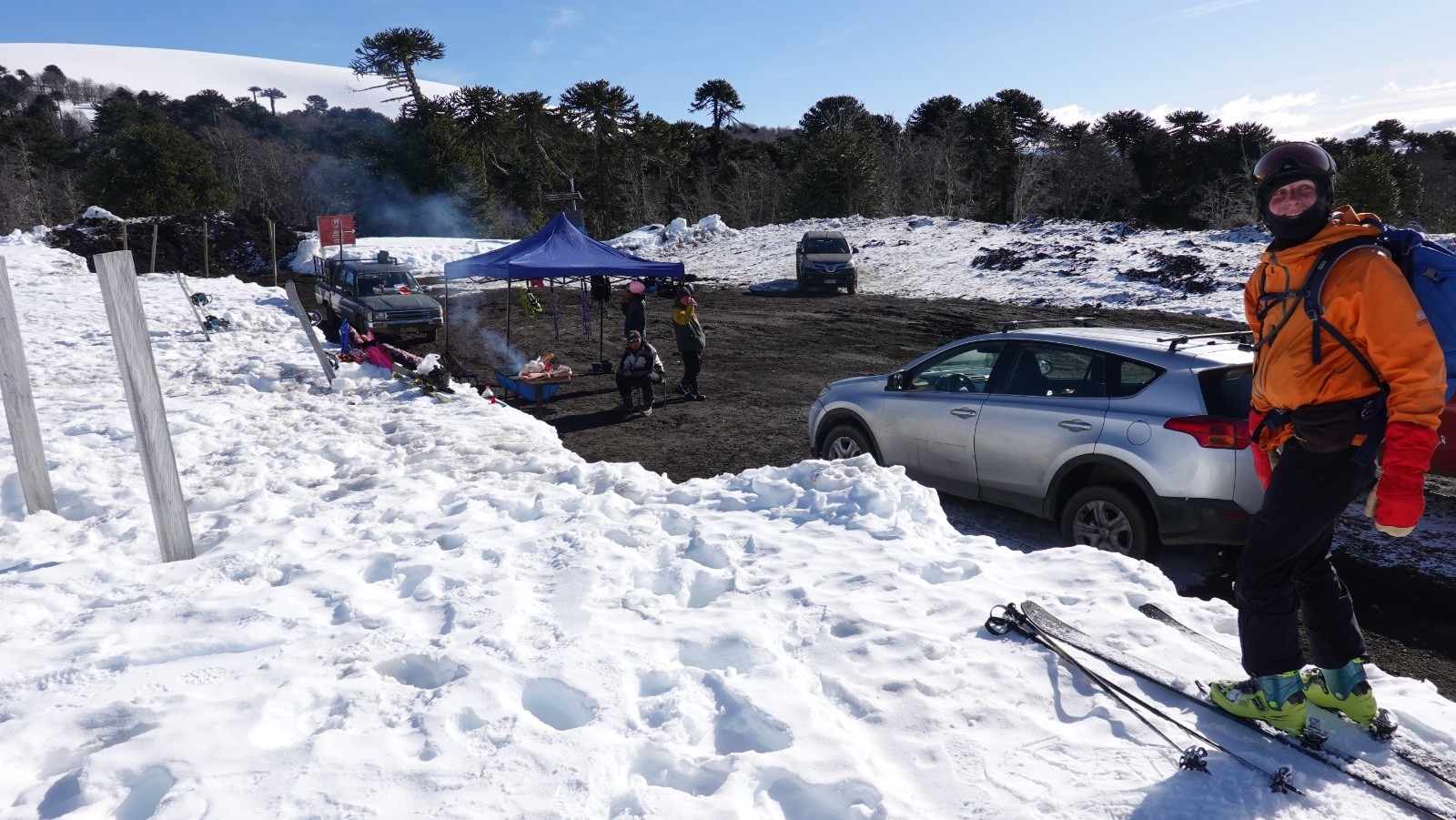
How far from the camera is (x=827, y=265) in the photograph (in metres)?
23.9

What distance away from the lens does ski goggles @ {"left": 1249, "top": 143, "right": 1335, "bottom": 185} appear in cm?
274

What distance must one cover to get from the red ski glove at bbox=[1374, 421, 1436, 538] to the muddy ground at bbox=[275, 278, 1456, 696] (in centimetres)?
211

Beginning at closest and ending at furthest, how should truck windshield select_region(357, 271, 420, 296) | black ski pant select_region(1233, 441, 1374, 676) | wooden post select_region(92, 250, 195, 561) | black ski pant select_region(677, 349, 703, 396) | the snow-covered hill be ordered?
black ski pant select_region(1233, 441, 1374, 676)
wooden post select_region(92, 250, 195, 561)
black ski pant select_region(677, 349, 703, 396)
truck windshield select_region(357, 271, 420, 296)
the snow-covered hill

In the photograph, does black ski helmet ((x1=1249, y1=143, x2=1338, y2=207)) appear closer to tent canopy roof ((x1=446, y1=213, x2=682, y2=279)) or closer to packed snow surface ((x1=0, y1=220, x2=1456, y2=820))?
packed snow surface ((x1=0, y1=220, x2=1456, y2=820))

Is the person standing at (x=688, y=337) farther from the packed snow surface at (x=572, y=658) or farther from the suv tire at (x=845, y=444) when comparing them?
the packed snow surface at (x=572, y=658)

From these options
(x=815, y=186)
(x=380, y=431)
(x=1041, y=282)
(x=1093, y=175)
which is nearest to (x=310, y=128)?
(x=815, y=186)

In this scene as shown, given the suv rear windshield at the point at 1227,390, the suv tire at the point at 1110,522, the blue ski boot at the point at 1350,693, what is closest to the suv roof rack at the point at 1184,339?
the suv rear windshield at the point at 1227,390

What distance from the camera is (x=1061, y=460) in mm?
5320

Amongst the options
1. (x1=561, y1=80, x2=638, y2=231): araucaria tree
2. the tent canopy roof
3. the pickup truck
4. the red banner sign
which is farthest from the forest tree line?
the tent canopy roof

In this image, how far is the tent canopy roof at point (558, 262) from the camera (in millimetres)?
11867

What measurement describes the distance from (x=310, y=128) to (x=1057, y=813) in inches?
3807

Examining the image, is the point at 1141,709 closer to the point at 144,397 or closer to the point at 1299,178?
the point at 1299,178

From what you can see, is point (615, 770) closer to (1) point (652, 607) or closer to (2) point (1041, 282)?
(1) point (652, 607)

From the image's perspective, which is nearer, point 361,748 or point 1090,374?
point 361,748
